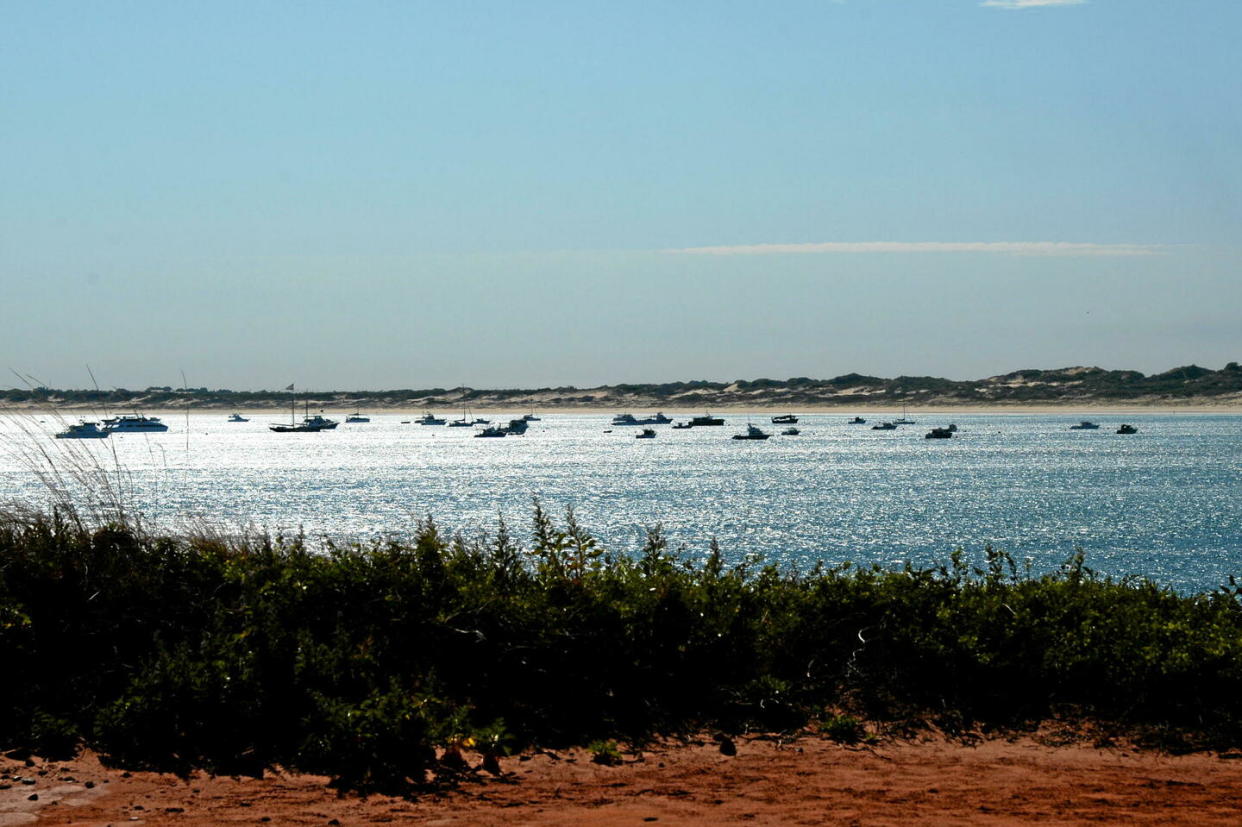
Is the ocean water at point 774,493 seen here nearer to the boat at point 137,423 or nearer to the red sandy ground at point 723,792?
the boat at point 137,423

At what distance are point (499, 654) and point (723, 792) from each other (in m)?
2.80

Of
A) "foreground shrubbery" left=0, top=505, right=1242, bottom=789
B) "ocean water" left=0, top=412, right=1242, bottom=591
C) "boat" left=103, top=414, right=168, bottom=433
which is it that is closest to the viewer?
"foreground shrubbery" left=0, top=505, right=1242, bottom=789

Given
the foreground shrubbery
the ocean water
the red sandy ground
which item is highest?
the foreground shrubbery

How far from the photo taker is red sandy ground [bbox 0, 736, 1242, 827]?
25.6 feet

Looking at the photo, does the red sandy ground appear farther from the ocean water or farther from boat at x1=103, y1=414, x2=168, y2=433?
boat at x1=103, y1=414, x2=168, y2=433

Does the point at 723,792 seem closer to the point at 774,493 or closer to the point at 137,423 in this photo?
the point at 774,493

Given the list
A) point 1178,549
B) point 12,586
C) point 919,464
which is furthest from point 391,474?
point 12,586

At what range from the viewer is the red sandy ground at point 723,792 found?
25.6 feet

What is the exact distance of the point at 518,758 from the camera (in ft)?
30.6

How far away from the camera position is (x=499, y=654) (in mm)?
10492

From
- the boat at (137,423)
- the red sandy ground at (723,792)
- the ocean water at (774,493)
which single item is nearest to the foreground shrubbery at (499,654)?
the red sandy ground at (723,792)

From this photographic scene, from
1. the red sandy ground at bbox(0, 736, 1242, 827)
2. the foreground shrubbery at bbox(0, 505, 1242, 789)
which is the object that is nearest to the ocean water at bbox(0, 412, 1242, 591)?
the foreground shrubbery at bbox(0, 505, 1242, 789)

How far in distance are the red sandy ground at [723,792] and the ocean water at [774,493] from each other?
4.79 metres

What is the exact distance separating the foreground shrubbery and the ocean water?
1993 millimetres
